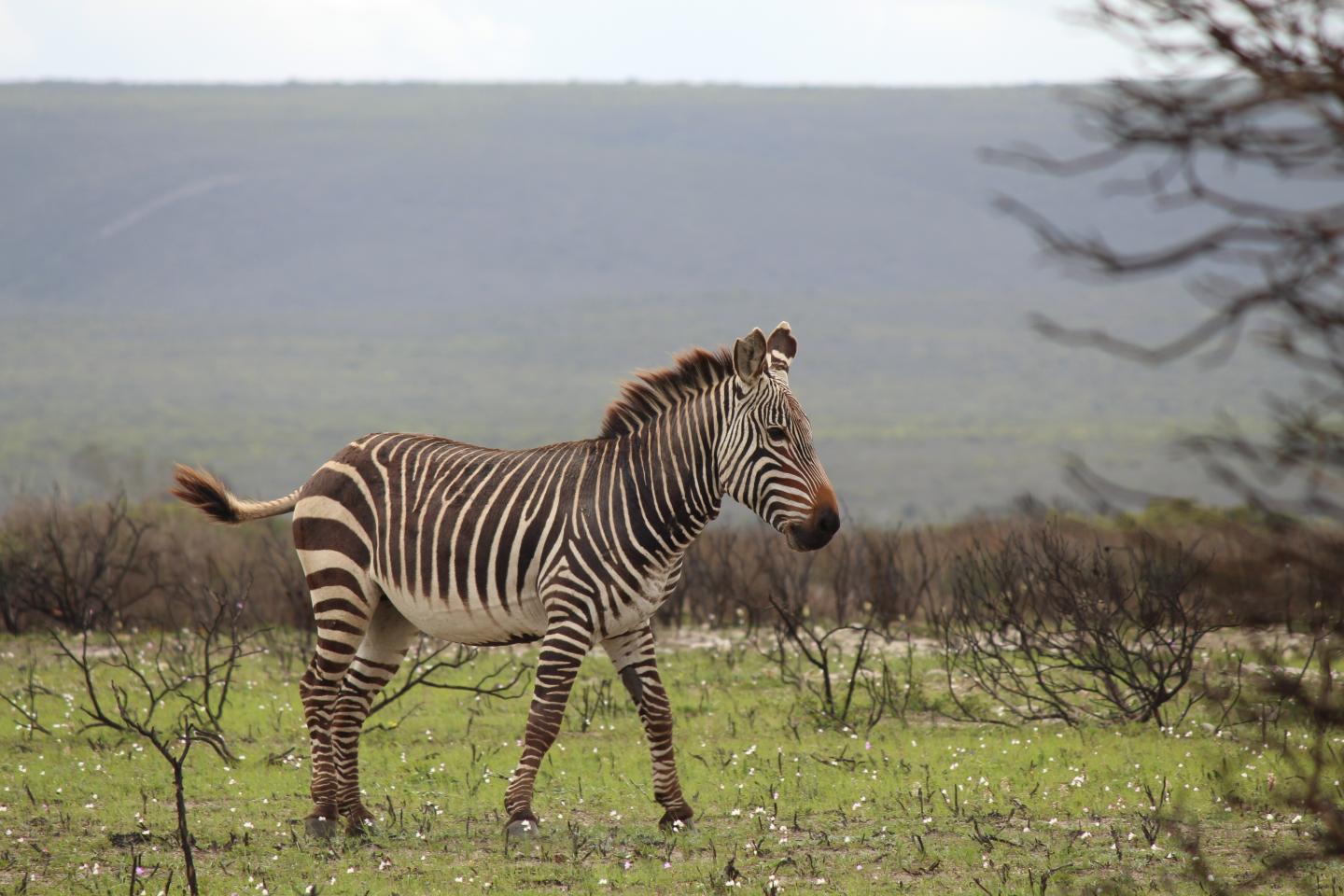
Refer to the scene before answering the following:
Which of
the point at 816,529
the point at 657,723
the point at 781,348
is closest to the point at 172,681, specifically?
the point at 657,723

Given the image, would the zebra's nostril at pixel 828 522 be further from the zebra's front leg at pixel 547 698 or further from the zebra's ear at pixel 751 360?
the zebra's front leg at pixel 547 698

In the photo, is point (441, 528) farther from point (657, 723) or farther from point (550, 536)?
point (657, 723)

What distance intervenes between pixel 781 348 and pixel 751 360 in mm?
420

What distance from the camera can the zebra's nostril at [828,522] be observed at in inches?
262

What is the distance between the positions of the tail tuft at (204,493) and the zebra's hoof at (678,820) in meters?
2.77

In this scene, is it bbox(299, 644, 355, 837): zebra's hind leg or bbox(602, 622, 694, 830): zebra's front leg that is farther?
bbox(299, 644, 355, 837): zebra's hind leg

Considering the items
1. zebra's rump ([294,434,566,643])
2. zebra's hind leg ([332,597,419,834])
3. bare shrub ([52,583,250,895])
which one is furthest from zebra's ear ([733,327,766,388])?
bare shrub ([52,583,250,895])

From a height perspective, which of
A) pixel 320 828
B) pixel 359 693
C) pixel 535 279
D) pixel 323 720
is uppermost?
pixel 535 279

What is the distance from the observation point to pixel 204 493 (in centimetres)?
786

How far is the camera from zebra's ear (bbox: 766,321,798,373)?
23.9 feet

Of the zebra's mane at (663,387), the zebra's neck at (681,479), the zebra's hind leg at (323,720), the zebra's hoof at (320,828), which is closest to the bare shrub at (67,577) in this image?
the zebra's hind leg at (323,720)

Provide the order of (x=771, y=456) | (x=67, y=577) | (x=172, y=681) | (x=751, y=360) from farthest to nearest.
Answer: (x=67, y=577) < (x=172, y=681) < (x=751, y=360) < (x=771, y=456)

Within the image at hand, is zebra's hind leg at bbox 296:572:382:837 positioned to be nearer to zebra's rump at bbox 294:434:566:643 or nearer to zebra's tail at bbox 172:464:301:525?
zebra's rump at bbox 294:434:566:643

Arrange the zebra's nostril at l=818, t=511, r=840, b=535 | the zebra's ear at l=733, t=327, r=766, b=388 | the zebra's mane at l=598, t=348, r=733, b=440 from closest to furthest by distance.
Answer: the zebra's nostril at l=818, t=511, r=840, b=535 < the zebra's ear at l=733, t=327, r=766, b=388 < the zebra's mane at l=598, t=348, r=733, b=440
